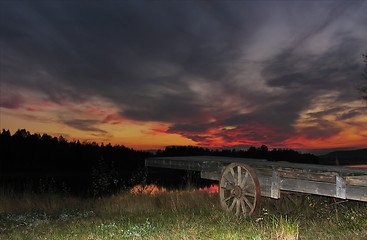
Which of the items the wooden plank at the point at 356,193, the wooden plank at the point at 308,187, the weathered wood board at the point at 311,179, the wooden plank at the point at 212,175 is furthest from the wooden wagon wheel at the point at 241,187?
the wooden plank at the point at 356,193

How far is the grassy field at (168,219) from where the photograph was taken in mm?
5586

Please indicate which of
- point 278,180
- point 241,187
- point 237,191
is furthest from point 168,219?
point 278,180

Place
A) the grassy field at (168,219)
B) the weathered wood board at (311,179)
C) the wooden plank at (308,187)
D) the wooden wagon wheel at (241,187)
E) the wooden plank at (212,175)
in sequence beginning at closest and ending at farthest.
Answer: the grassy field at (168,219) < the weathered wood board at (311,179) < the wooden plank at (308,187) < the wooden wagon wheel at (241,187) < the wooden plank at (212,175)

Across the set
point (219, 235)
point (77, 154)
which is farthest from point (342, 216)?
point (77, 154)

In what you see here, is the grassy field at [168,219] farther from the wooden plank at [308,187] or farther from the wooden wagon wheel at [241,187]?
the wooden plank at [308,187]

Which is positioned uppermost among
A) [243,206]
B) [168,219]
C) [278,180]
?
[278,180]

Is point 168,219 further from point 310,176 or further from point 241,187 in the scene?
point 310,176

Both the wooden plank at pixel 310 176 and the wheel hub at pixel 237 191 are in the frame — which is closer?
the wooden plank at pixel 310 176

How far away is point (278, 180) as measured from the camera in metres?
7.16

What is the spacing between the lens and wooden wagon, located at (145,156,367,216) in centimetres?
598

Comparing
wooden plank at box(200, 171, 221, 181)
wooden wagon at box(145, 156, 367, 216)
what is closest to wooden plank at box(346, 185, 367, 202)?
wooden wagon at box(145, 156, 367, 216)

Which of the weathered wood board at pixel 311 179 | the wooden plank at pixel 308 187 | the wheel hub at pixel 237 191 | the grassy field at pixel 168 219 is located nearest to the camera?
the grassy field at pixel 168 219

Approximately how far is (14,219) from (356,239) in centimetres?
960

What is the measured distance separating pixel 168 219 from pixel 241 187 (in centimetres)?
197
